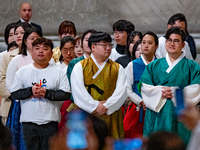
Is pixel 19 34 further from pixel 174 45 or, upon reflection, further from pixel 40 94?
pixel 174 45

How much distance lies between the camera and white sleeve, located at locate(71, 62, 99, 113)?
5.05 meters

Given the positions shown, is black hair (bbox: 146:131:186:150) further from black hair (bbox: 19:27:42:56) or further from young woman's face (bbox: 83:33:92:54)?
young woman's face (bbox: 83:33:92:54)

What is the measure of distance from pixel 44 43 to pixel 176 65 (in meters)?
1.19

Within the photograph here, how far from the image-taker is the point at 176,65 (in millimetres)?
5191

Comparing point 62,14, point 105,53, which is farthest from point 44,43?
point 62,14

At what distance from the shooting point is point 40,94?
4.88m

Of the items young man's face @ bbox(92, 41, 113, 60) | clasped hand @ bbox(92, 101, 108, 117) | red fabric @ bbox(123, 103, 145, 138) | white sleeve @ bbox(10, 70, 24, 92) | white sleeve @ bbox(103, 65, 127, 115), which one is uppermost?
young man's face @ bbox(92, 41, 113, 60)

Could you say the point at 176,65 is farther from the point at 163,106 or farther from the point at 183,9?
the point at 183,9

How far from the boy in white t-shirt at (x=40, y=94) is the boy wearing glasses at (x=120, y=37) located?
1413 millimetres

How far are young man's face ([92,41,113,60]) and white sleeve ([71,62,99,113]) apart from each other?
189 millimetres

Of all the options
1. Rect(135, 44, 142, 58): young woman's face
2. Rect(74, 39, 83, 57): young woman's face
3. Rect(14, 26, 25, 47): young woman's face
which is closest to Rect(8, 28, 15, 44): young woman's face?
Rect(14, 26, 25, 47): young woman's face

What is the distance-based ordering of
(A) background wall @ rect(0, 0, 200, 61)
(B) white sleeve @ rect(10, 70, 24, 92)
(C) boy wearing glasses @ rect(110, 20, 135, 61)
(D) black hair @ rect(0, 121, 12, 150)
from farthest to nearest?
1. (A) background wall @ rect(0, 0, 200, 61)
2. (C) boy wearing glasses @ rect(110, 20, 135, 61)
3. (B) white sleeve @ rect(10, 70, 24, 92)
4. (D) black hair @ rect(0, 121, 12, 150)

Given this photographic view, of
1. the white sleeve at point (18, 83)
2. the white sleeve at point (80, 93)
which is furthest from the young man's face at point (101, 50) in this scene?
the white sleeve at point (18, 83)

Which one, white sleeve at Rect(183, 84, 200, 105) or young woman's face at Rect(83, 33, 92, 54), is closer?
white sleeve at Rect(183, 84, 200, 105)
